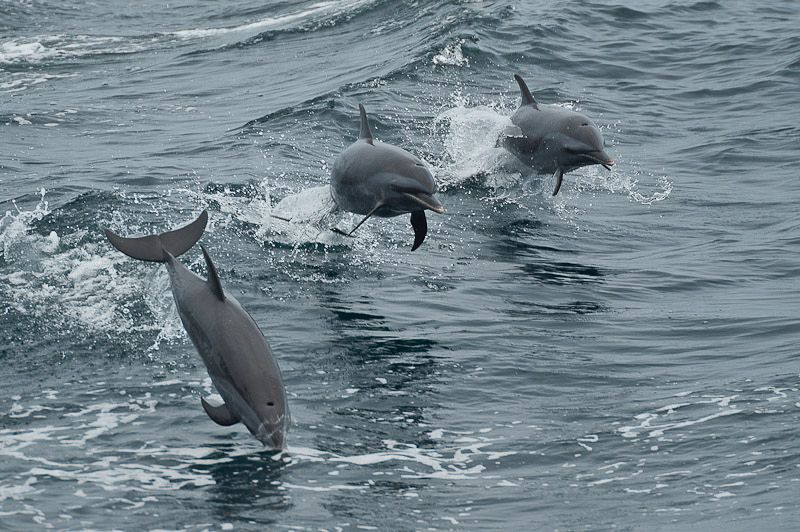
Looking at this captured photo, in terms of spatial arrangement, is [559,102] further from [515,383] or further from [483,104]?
[515,383]

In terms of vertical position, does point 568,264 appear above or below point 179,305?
below

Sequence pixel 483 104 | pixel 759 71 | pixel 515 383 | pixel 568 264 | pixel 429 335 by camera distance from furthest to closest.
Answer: pixel 759 71 → pixel 483 104 → pixel 568 264 → pixel 429 335 → pixel 515 383

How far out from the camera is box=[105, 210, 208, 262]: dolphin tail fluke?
11562 mm

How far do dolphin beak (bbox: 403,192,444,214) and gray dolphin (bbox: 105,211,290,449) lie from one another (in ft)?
10.2

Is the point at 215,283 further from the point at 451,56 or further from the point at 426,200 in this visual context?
the point at 451,56

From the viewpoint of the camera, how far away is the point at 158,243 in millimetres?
11758

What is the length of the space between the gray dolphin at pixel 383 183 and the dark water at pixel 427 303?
3.88 ft

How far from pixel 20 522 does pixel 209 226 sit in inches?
293

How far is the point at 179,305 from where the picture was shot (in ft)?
35.6

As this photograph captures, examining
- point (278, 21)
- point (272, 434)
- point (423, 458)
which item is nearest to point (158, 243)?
point (272, 434)

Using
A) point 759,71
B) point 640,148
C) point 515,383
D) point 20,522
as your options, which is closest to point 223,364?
point 20,522

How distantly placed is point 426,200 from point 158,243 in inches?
114

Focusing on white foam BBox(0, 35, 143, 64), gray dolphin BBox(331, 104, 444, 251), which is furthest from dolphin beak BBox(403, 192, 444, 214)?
white foam BBox(0, 35, 143, 64)

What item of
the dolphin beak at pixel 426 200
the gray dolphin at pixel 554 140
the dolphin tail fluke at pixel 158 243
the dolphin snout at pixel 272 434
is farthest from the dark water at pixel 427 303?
the dolphin beak at pixel 426 200
